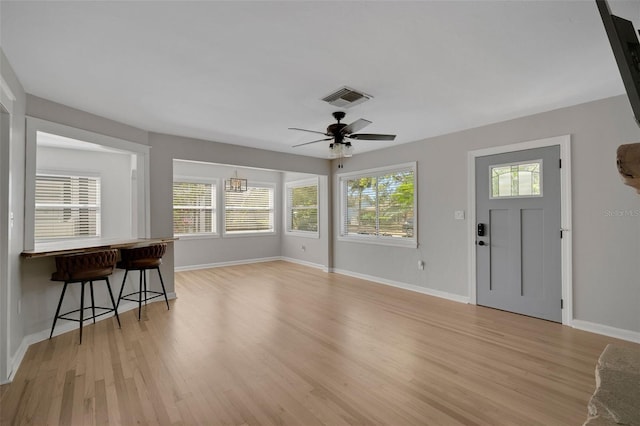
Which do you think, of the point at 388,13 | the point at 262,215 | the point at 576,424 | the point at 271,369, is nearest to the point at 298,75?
the point at 388,13

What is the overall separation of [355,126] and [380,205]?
2.72 meters

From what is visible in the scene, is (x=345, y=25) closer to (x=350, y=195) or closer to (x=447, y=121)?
(x=447, y=121)

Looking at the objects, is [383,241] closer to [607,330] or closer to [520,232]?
[520,232]

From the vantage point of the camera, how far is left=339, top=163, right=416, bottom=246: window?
206 inches

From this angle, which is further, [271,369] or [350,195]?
[350,195]

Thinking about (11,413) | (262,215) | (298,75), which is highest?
(298,75)

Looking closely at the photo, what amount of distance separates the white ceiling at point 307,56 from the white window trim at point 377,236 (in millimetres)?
1599

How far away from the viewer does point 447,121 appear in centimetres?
399

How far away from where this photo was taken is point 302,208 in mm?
7738

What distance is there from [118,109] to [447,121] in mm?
4113

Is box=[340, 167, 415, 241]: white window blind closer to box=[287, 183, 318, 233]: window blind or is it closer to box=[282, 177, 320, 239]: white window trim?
box=[282, 177, 320, 239]: white window trim

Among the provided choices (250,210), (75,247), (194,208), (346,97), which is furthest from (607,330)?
(194,208)

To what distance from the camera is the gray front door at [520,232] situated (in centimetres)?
360

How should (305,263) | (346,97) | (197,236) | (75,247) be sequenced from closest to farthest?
(346,97) < (75,247) < (197,236) < (305,263)
